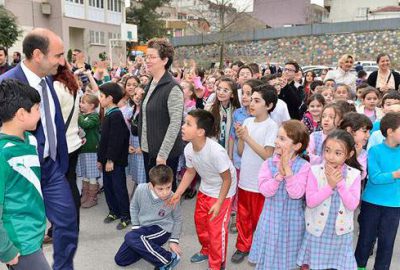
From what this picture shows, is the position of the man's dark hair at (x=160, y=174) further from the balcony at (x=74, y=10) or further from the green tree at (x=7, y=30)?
the balcony at (x=74, y=10)

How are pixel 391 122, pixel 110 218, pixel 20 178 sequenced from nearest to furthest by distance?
pixel 20 178, pixel 391 122, pixel 110 218

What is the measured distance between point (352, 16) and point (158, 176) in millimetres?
37790

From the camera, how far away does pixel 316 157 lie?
3123mm

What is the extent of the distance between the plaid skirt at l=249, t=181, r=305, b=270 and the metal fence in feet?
75.0

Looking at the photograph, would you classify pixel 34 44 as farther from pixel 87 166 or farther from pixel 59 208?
pixel 87 166

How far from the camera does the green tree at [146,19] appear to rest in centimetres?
3459

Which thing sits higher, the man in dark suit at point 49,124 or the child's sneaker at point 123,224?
the man in dark suit at point 49,124

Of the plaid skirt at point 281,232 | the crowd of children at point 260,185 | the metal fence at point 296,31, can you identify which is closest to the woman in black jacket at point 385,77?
the crowd of children at point 260,185

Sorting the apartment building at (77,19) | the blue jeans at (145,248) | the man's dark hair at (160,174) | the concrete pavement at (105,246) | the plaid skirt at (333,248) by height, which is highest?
the apartment building at (77,19)

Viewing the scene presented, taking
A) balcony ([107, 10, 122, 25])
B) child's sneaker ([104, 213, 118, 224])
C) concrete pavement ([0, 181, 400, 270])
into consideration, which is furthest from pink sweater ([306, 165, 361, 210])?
balcony ([107, 10, 122, 25])

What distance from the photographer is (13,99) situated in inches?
80.4

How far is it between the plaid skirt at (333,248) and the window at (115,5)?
33.2 m

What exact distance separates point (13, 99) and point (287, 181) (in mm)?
1805

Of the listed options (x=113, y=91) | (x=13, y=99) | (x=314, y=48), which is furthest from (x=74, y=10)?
(x=13, y=99)
